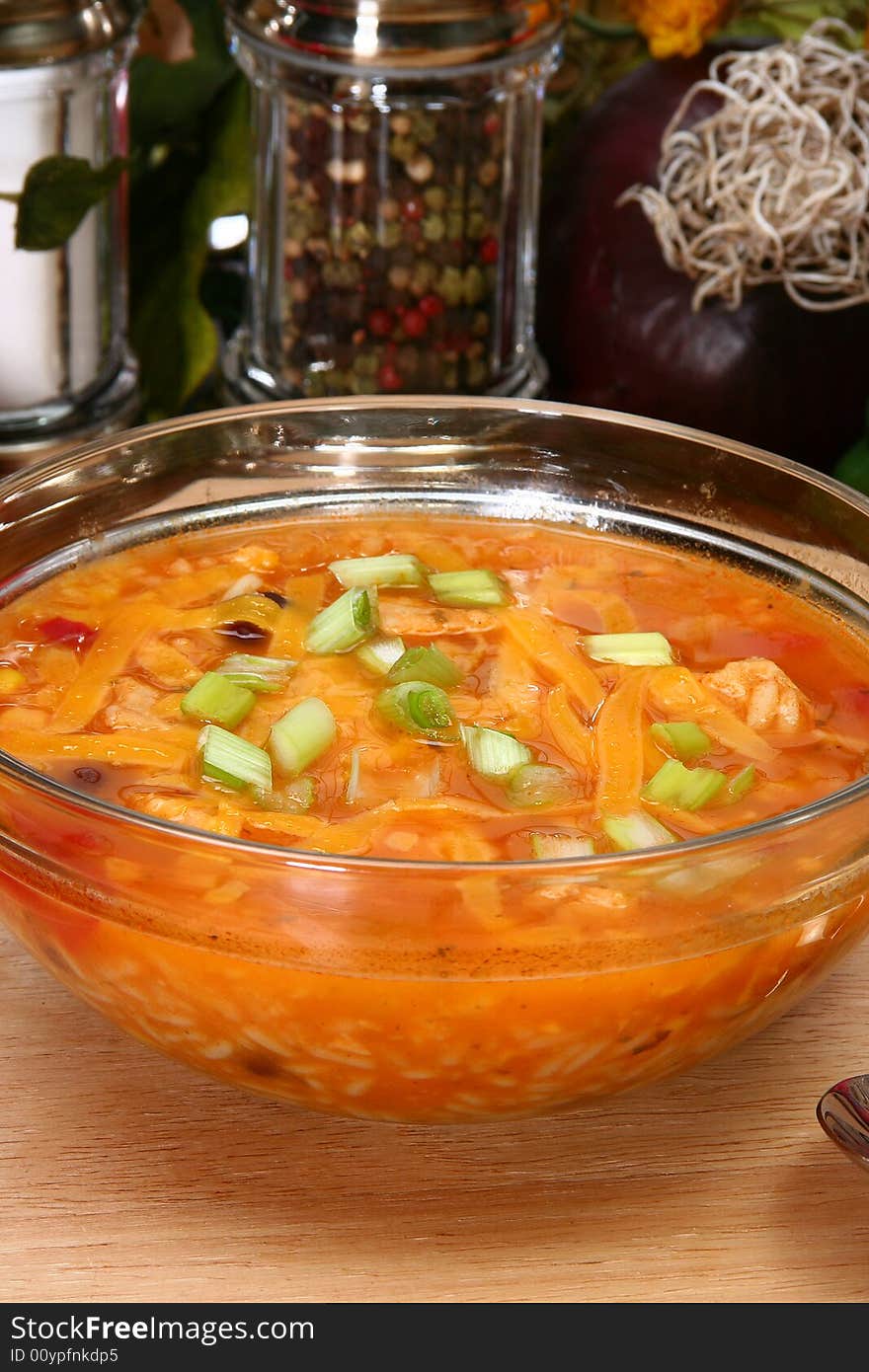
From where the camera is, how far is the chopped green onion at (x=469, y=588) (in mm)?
1843

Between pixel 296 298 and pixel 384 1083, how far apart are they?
1496mm

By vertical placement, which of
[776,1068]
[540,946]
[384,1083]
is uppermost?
[540,946]

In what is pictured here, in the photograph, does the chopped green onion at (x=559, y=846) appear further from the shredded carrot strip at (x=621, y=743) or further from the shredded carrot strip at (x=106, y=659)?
the shredded carrot strip at (x=106, y=659)

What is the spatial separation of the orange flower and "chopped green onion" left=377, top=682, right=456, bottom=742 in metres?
1.49

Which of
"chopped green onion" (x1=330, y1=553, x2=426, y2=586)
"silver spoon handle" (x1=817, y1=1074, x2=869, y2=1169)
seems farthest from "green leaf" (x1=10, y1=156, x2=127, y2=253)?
"silver spoon handle" (x1=817, y1=1074, x2=869, y2=1169)

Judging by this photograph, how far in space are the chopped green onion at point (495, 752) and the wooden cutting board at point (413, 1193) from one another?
29 cm

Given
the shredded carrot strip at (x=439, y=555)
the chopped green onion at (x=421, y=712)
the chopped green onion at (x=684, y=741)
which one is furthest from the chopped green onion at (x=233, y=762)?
the shredded carrot strip at (x=439, y=555)

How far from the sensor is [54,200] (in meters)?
2.44

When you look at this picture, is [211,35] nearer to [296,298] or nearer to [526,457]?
[296,298]

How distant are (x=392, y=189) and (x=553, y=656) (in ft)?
3.31

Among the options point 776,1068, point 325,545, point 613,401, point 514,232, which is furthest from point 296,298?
point 776,1068

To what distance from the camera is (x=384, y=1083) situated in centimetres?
135

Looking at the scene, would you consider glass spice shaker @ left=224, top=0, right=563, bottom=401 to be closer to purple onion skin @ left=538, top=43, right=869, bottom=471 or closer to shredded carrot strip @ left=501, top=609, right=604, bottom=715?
purple onion skin @ left=538, top=43, right=869, bottom=471

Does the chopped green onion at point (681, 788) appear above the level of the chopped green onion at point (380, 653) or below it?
above
